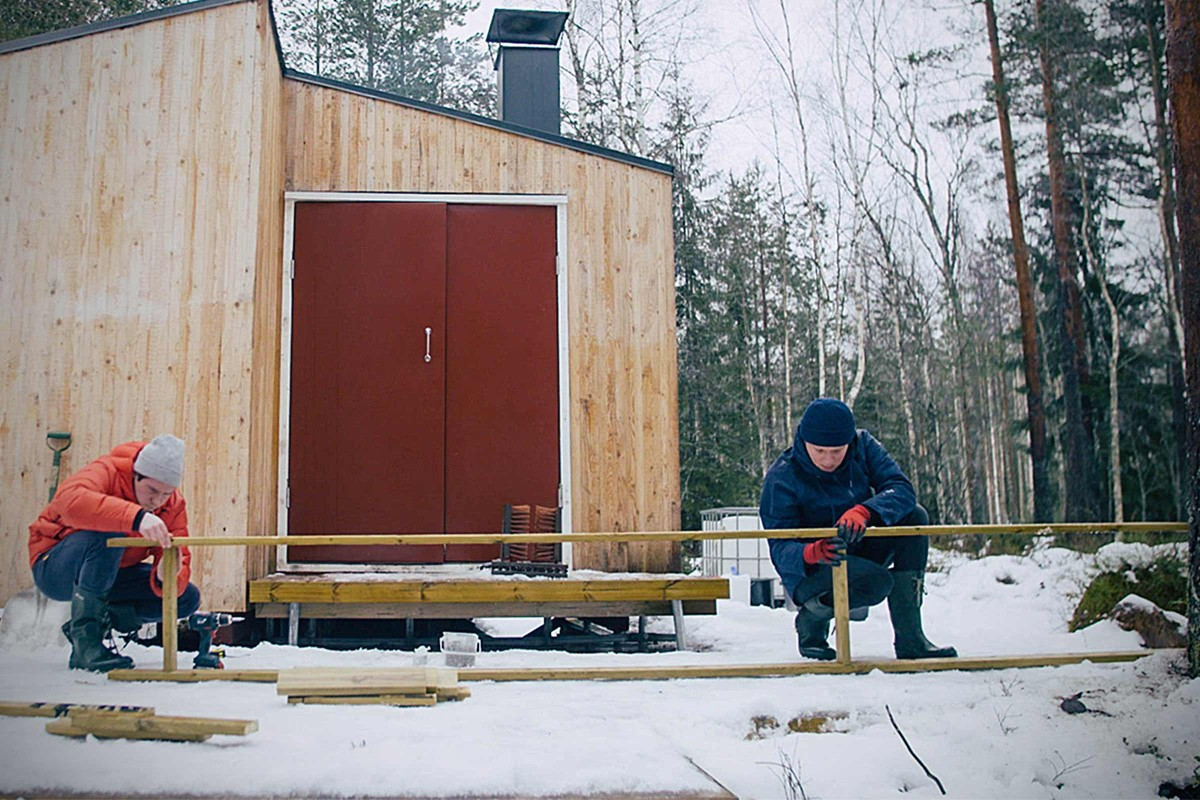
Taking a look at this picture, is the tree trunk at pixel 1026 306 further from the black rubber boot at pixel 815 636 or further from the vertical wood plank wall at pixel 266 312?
the vertical wood plank wall at pixel 266 312

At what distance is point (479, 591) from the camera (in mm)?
5547

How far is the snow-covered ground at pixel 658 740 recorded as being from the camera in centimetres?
260

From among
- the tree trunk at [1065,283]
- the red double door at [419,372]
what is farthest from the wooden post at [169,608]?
the tree trunk at [1065,283]

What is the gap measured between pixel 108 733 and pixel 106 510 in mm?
1293

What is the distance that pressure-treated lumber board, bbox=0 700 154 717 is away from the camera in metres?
3.02

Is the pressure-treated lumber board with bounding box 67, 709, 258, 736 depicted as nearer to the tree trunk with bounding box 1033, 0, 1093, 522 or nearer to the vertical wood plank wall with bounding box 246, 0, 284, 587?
the vertical wood plank wall with bounding box 246, 0, 284, 587

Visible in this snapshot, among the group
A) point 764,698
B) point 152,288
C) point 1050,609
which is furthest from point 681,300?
point 764,698

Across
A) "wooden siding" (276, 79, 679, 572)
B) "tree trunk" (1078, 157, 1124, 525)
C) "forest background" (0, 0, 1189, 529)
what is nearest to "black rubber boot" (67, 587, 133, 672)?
"wooden siding" (276, 79, 679, 572)

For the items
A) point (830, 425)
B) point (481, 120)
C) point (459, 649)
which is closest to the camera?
point (830, 425)

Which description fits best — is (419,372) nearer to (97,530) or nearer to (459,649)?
(459,649)

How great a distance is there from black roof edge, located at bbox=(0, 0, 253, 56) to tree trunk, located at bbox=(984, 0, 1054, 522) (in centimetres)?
1284

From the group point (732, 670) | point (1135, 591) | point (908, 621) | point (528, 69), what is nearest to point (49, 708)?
point (732, 670)

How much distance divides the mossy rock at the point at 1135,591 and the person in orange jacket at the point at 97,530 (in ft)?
19.9

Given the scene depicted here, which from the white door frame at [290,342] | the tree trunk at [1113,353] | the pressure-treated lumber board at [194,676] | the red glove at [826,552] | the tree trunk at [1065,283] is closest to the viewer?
the pressure-treated lumber board at [194,676]
